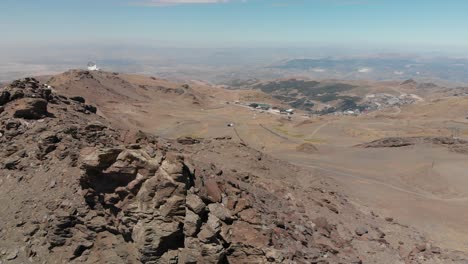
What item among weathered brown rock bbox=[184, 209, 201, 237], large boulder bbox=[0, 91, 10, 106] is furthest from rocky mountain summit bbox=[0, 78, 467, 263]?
large boulder bbox=[0, 91, 10, 106]

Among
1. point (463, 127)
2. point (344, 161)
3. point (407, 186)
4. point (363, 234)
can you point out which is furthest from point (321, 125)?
point (363, 234)

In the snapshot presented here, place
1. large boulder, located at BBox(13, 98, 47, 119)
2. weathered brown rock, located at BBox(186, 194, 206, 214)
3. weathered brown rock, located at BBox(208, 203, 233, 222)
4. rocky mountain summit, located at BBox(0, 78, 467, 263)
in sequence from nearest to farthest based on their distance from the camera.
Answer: rocky mountain summit, located at BBox(0, 78, 467, 263)
weathered brown rock, located at BBox(186, 194, 206, 214)
weathered brown rock, located at BBox(208, 203, 233, 222)
large boulder, located at BBox(13, 98, 47, 119)

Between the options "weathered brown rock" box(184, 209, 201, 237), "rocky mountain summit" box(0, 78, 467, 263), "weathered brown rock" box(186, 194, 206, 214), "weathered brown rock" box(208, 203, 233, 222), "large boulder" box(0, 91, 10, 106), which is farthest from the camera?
"large boulder" box(0, 91, 10, 106)

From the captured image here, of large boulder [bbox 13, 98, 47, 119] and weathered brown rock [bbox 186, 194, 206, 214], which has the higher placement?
large boulder [bbox 13, 98, 47, 119]

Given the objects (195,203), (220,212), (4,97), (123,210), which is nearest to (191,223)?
(195,203)

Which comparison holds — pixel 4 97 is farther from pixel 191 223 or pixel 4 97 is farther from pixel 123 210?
pixel 191 223

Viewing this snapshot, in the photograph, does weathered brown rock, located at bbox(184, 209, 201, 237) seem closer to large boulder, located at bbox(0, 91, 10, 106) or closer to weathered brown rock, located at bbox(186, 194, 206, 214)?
weathered brown rock, located at bbox(186, 194, 206, 214)
